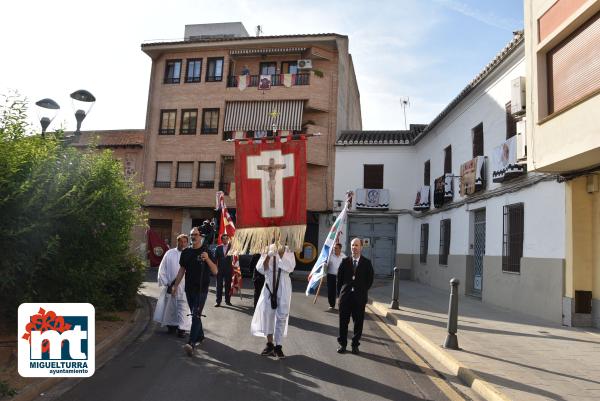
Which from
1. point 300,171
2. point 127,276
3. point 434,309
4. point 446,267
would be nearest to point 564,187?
point 434,309

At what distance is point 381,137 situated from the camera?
84.0 feet

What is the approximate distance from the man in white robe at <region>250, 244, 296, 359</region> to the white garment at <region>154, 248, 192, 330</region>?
5.56 ft

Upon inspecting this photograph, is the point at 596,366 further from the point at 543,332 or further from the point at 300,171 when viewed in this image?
the point at 300,171

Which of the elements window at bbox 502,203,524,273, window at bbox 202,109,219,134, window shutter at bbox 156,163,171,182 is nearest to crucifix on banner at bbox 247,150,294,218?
window at bbox 502,203,524,273

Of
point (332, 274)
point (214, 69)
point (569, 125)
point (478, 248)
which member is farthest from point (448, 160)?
point (214, 69)

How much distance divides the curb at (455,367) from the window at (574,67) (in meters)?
5.15

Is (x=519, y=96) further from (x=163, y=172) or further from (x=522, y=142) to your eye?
(x=163, y=172)

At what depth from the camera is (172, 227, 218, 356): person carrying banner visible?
22.4 ft

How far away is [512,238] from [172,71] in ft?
74.6

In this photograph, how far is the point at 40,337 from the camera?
5.10 m

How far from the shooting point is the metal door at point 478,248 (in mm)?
15578

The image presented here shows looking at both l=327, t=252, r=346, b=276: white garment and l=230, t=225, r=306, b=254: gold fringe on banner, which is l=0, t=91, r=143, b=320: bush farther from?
l=327, t=252, r=346, b=276: white garment

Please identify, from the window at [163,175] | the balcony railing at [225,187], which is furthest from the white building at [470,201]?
the window at [163,175]

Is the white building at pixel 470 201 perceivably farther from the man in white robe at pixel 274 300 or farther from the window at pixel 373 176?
the man in white robe at pixel 274 300
